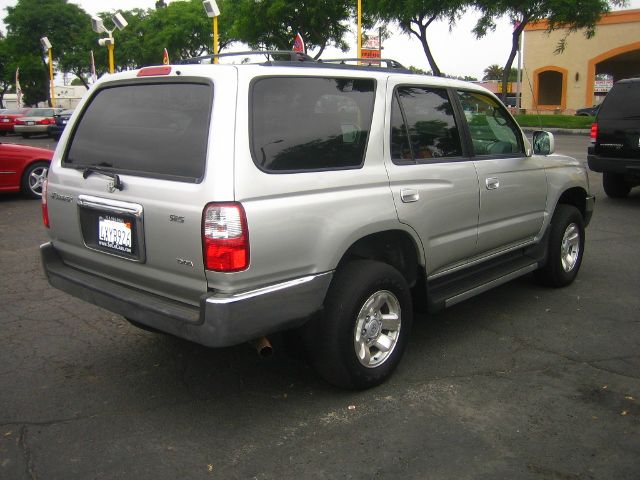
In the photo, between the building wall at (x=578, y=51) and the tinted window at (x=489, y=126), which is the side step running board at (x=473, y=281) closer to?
the tinted window at (x=489, y=126)

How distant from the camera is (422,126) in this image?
411 cm

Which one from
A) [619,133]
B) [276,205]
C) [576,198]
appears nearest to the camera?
[276,205]

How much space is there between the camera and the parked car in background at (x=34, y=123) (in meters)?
28.6

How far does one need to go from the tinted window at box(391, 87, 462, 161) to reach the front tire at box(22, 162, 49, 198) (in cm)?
852

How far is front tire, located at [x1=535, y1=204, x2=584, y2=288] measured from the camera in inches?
212

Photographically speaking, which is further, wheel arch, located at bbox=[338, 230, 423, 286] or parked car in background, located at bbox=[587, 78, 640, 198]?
parked car in background, located at bbox=[587, 78, 640, 198]

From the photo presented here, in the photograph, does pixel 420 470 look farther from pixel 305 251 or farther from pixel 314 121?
pixel 314 121

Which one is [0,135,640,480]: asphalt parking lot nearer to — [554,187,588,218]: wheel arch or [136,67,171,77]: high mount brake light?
[554,187,588,218]: wheel arch

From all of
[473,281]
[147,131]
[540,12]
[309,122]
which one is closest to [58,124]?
[540,12]

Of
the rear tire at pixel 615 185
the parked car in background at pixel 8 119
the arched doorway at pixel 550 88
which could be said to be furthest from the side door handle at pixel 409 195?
the arched doorway at pixel 550 88

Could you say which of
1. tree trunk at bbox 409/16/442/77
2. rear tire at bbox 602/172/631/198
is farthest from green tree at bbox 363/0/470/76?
rear tire at bbox 602/172/631/198

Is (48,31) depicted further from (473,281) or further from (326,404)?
(326,404)

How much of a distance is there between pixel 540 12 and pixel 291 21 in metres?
9.67

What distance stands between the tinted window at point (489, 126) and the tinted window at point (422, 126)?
0.25m
